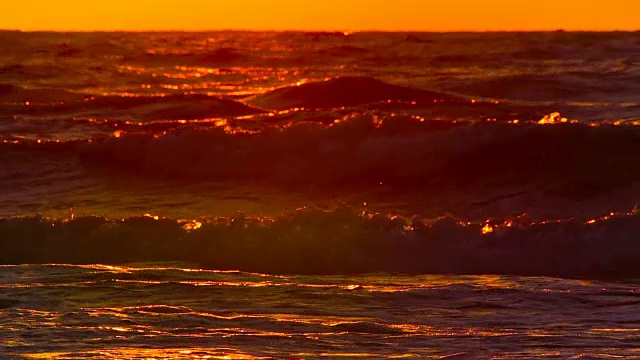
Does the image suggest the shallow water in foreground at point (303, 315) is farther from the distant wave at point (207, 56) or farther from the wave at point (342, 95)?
the distant wave at point (207, 56)

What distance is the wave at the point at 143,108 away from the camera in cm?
2572

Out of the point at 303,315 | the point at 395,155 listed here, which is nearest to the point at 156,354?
the point at 303,315

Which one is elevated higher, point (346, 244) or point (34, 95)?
point (34, 95)

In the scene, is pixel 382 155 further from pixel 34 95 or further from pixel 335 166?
pixel 34 95

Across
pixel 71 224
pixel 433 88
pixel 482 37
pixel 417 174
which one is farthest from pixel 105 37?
pixel 71 224

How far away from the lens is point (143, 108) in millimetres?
27141

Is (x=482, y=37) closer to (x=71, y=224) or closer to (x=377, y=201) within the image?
(x=377, y=201)

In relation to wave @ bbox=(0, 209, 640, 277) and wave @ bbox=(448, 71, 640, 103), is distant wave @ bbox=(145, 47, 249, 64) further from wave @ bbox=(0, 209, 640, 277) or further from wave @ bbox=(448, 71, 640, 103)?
wave @ bbox=(0, 209, 640, 277)

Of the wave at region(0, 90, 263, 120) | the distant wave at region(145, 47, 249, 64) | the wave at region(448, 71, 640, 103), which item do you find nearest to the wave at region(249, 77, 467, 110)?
the wave at region(0, 90, 263, 120)

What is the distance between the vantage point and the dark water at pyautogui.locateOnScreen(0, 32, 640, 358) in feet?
25.6

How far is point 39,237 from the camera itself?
12750mm

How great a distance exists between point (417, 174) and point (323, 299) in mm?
8684

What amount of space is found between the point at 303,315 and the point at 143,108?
19.3 m

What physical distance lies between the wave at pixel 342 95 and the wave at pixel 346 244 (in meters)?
13.0
